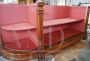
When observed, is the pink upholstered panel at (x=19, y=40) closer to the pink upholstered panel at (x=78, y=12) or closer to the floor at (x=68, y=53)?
the floor at (x=68, y=53)

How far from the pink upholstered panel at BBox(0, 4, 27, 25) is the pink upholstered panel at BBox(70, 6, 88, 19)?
128cm

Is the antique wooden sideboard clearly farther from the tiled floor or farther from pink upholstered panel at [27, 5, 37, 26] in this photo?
the tiled floor

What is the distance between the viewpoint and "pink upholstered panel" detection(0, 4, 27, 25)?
1.88m

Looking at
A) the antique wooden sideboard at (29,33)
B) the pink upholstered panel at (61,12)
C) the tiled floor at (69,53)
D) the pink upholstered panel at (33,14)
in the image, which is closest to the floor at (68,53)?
the tiled floor at (69,53)

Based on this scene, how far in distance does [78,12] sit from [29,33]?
4.74 ft

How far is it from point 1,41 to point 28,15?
0.68m

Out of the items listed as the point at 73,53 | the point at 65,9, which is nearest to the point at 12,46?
the point at 73,53

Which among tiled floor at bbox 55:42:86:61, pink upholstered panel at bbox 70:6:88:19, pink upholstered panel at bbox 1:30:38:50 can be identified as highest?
pink upholstered panel at bbox 70:6:88:19

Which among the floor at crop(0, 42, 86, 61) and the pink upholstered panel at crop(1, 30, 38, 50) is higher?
the pink upholstered panel at crop(1, 30, 38, 50)

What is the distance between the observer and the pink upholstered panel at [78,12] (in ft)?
8.69

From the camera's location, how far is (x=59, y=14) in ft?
8.83

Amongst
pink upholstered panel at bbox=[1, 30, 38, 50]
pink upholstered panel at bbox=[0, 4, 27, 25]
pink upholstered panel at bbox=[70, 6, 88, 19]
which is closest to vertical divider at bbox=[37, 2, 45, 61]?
pink upholstered panel at bbox=[1, 30, 38, 50]

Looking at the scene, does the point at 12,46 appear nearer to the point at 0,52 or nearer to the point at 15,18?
the point at 0,52

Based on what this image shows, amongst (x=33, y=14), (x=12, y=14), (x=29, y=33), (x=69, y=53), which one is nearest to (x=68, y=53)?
(x=69, y=53)
